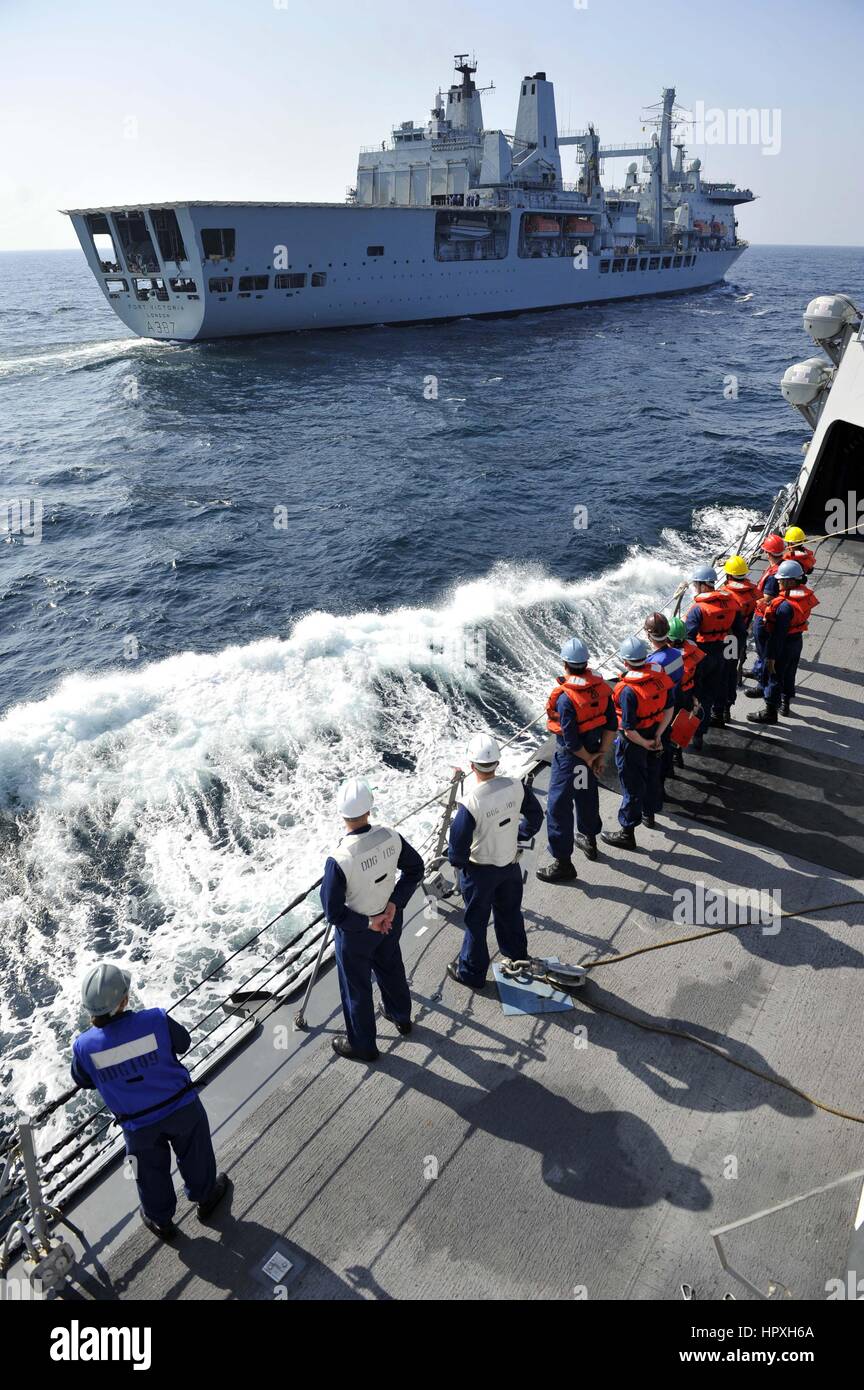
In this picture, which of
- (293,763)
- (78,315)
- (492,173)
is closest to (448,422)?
(293,763)

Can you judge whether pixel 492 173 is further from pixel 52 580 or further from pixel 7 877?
pixel 7 877

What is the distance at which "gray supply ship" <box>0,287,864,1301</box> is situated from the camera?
402cm

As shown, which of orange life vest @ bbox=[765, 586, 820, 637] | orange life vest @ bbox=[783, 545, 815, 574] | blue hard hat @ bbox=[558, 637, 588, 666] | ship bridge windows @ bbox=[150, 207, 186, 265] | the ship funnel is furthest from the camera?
the ship funnel

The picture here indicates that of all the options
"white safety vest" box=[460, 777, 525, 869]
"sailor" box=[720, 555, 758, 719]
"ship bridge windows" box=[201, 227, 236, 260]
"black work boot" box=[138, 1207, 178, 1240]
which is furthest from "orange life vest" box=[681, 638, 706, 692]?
"ship bridge windows" box=[201, 227, 236, 260]

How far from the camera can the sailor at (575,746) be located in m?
6.14

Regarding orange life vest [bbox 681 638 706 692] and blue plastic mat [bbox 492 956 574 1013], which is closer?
blue plastic mat [bbox 492 956 574 1013]

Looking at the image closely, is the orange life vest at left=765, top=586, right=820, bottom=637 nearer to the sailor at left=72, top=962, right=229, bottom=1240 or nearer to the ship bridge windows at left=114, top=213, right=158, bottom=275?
the sailor at left=72, top=962, right=229, bottom=1240

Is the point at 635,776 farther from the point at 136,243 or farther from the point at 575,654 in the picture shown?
the point at 136,243

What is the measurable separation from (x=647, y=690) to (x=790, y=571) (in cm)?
312

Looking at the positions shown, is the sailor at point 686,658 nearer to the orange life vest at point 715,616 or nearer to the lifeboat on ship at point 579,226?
the orange life vest at point 715,616

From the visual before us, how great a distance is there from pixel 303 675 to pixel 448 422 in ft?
80.8

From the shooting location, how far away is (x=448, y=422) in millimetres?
35594

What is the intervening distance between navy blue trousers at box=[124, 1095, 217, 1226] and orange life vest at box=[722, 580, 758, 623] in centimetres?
704
